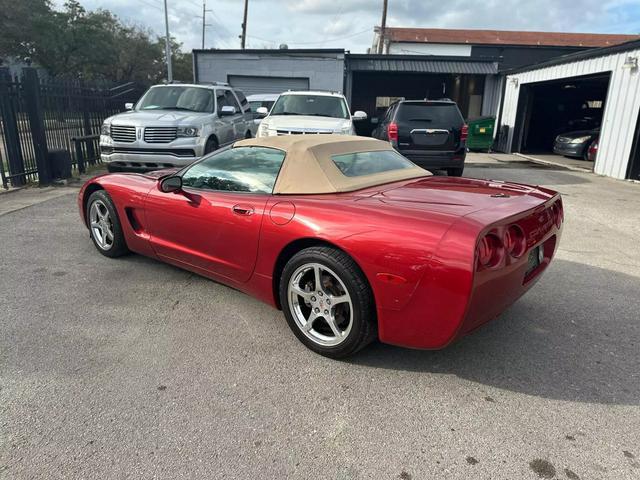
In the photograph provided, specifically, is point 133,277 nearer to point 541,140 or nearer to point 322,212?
point 322,212

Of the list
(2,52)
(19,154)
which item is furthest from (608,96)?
(2,52)

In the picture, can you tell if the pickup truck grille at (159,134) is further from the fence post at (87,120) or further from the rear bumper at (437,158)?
the rear bumper at (437,158)

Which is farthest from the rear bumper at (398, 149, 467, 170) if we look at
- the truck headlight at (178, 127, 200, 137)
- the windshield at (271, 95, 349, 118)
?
the truck headlight at (178, 127, 200, 137)

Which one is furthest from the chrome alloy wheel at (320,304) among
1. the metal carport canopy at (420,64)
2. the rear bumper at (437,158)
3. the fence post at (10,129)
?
the metal carport canopy at (420,64)

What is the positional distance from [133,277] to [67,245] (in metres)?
1.53

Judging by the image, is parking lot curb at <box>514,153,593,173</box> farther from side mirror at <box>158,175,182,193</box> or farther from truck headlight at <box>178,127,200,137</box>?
side mirror at <box>158,175,182,193</box>

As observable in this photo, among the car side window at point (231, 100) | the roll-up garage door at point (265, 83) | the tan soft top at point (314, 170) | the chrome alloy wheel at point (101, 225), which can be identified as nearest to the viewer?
the tan soft top at point (314, 170)

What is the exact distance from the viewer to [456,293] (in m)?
2.33

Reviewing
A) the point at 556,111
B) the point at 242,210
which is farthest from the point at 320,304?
the point at 556,111

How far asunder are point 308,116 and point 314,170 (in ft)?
22.1

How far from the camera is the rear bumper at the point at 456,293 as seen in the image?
2.32m

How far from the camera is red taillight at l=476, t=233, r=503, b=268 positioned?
2.38 m

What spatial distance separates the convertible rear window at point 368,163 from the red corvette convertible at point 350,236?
0.04ft

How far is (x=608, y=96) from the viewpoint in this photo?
12031mm
